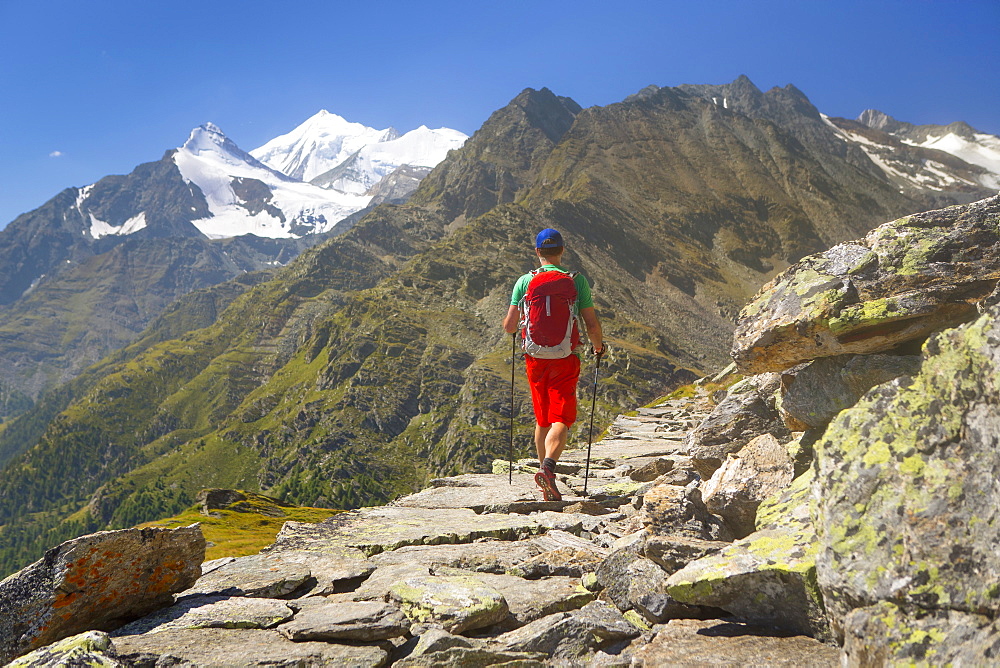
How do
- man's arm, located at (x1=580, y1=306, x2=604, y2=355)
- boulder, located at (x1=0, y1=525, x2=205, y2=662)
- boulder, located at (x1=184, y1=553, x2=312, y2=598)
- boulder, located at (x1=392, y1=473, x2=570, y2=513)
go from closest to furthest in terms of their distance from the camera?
boulder, located at (x1=0, y1=525, x2=205, y2=662) < boulder, located at (x1=184, y1=553, x2=312, y2=598) < man's arm, located at (x1=580, y1=306, x2=604, y2=355) < boulder, located at (x1=392, y1=473, x2=570, y2=513)

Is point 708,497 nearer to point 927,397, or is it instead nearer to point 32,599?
point 927,397

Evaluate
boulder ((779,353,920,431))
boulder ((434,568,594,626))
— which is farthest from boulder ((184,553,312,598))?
boulder ((779,353,920,431))

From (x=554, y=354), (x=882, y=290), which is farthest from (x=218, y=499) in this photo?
(x=882, y=290)

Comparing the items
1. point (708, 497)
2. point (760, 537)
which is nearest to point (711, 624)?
point (760, 537)

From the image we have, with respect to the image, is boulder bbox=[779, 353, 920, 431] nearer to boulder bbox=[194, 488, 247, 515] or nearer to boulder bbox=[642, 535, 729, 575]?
boulder bbox=[642, 535, 729, 575]

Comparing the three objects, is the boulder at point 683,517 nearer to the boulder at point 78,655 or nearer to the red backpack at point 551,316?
the red backpack at point 551,316

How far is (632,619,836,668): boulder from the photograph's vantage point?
224 inches

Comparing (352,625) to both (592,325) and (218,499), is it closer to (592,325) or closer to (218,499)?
(592,325)

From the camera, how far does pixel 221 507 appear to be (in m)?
35.8

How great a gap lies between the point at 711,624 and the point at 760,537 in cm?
122

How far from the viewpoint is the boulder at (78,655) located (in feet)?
19.3

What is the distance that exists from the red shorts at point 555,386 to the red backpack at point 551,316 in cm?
35

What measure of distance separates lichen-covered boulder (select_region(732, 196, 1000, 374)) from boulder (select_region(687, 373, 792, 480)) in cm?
241

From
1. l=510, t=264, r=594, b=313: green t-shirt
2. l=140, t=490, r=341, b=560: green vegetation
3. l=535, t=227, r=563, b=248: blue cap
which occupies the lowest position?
l=140, t=490, r=341, b=560: green vegetation
